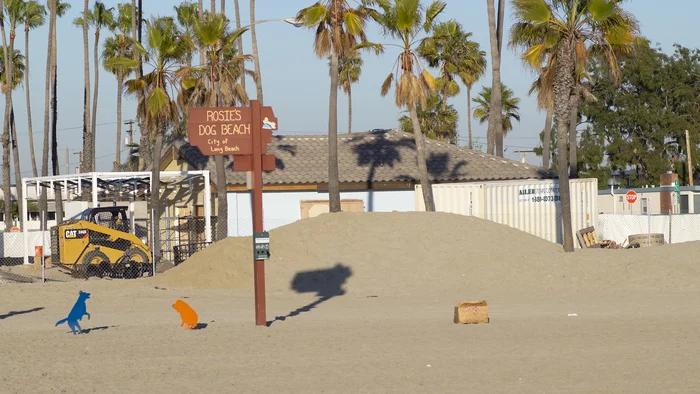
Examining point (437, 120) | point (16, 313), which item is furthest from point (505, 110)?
point (16, 313)

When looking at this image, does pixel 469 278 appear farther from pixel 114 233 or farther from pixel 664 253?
pixel 114 233

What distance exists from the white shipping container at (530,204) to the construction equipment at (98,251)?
11.2 meters

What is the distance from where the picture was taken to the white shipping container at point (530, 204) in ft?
107

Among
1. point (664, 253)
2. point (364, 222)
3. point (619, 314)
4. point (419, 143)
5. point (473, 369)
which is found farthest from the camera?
point (419, 143)

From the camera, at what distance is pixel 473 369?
11391mm

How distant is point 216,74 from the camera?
31453mm

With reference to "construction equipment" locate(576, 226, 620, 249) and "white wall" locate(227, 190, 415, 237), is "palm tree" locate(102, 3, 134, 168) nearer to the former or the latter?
"white wall" locate(227, 190, 415, 237)

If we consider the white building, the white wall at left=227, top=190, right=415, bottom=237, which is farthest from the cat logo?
the white building

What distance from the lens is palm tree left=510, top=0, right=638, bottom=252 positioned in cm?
2516

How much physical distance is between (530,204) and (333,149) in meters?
7.11

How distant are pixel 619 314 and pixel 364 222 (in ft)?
34.6

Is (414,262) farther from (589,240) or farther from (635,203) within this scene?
(635,203)

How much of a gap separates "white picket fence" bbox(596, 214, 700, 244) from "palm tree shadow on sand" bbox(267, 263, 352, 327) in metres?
14.7

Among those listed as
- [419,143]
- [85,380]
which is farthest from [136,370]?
[419,143]
